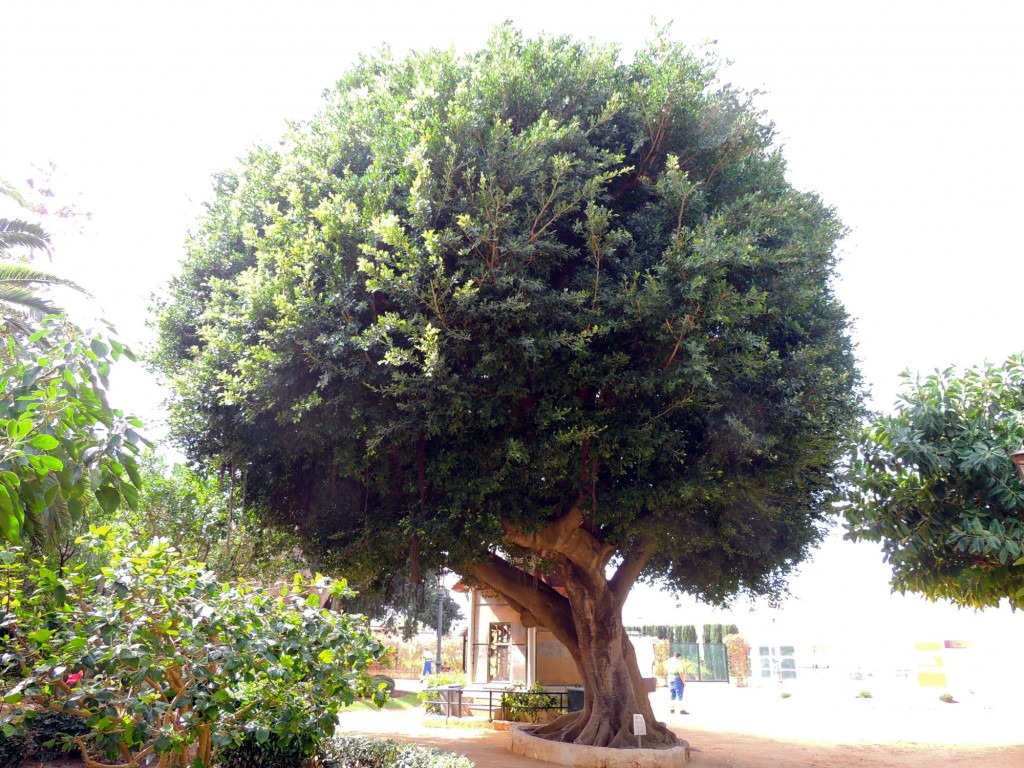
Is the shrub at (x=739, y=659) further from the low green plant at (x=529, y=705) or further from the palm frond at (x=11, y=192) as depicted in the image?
the palm frond at (x=11, y=192)

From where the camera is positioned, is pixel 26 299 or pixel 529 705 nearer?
pixel 26 299

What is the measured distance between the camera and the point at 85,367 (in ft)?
14.0

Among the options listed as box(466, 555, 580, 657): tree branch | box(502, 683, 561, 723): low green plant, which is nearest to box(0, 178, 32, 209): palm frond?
box(466, 555, 580, 657): tree branch

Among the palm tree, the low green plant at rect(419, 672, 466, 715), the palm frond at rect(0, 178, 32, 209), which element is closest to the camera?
the palm tree

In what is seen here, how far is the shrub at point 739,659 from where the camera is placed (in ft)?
115

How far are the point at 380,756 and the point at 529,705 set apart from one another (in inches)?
420

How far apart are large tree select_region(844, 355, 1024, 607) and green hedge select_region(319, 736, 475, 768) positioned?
22.5ft

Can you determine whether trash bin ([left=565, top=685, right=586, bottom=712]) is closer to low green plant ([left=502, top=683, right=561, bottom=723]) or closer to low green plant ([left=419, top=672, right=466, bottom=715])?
low green plant ([left=502, top=683, right=561, bottom=723])

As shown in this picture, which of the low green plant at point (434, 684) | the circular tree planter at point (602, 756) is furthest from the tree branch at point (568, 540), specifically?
the low green plant at point (434, 684)

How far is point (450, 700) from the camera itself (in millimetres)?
20234

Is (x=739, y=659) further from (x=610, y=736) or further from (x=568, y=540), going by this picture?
(x=568, y=540)

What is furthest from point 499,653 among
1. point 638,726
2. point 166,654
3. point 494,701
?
point 166,654

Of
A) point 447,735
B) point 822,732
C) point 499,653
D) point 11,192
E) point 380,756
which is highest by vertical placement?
point 11,192

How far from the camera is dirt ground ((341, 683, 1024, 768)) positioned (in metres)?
12.8
